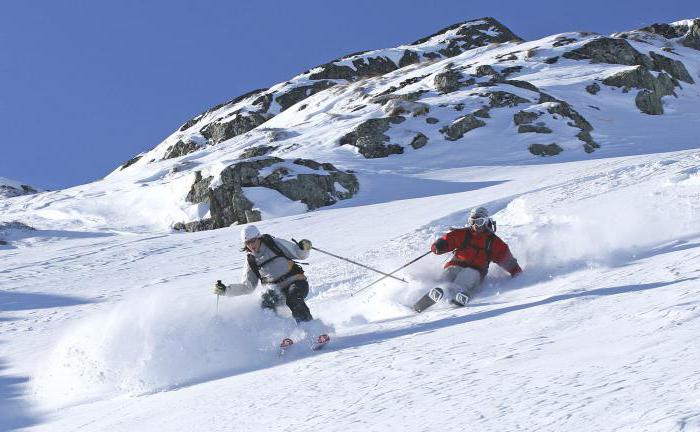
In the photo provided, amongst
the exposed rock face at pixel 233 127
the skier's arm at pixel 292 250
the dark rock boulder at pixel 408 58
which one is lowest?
the skier's arm at pixel 292 250

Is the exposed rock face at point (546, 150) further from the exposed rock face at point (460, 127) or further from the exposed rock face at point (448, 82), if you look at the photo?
the exposed rock face at point (448, 82)

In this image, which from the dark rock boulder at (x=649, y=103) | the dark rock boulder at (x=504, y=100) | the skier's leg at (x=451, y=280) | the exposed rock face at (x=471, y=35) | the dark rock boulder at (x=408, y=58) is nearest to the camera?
the skier's leg at (x=451, y=280)

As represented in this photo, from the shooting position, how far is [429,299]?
8.26 metres

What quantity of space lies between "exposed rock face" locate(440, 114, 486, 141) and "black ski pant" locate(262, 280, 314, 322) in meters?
28.5

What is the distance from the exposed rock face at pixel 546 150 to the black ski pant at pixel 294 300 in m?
26.4

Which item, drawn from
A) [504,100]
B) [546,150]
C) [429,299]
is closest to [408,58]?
[504,100]

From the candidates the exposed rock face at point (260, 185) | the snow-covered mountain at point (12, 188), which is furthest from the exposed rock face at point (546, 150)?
the snow-covered mountain at point (12, 188)

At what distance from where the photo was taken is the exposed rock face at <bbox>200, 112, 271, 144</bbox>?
66750mm

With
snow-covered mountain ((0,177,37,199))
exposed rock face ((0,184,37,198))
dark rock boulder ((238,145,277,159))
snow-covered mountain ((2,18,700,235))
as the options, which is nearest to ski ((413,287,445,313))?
snow-covered mountain ((2,18,700,235))

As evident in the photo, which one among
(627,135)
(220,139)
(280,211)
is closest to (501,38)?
(220,139)

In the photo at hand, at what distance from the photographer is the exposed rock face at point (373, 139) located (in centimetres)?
3419

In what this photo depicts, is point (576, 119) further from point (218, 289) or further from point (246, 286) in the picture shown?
point (218, 289)

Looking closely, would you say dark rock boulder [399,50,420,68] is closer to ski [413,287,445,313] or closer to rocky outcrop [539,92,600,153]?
rocky outcrop [539,92,600,153]

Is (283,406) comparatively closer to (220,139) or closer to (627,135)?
(627,135)
